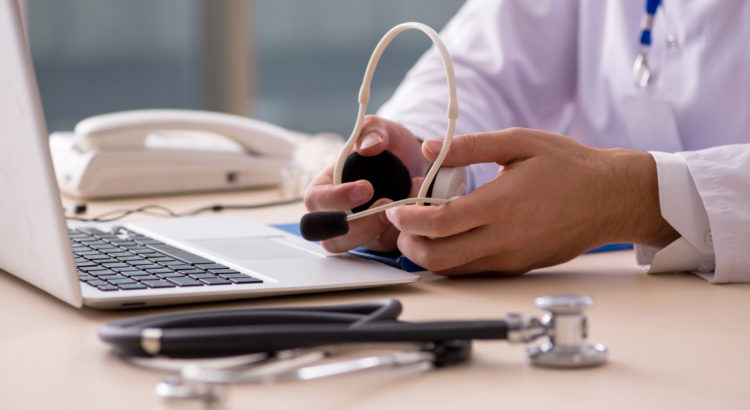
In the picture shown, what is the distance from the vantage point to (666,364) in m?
0.51

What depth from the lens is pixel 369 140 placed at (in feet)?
2.70

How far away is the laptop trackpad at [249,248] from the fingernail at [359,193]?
8 cm

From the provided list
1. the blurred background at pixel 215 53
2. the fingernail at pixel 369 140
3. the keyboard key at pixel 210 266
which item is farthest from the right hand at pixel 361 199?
the blurred background at pixel 215 53

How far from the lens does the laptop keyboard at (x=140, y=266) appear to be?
2.13ft

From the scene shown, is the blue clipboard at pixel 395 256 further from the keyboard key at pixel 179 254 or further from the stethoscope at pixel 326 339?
the stethoscope at pixel 326 339

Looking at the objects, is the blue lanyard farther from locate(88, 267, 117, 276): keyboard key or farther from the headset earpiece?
locate(88, 267, 117, 276): keyboard key

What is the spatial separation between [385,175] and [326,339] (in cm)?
37

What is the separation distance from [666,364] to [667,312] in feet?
0.46

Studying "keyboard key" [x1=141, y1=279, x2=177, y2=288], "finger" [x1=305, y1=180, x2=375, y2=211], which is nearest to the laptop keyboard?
"keyboard key" [x1=141, y1=279, x2=177, y2=288]

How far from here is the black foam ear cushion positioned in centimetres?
82

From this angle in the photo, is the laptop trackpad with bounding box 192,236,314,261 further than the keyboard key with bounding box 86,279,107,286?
Yes

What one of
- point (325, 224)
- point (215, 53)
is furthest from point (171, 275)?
point (215, 53)

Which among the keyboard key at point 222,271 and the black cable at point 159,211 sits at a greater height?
the keyboard key at point 222,271

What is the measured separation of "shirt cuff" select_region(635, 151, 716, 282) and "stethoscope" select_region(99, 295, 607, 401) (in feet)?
1.02
